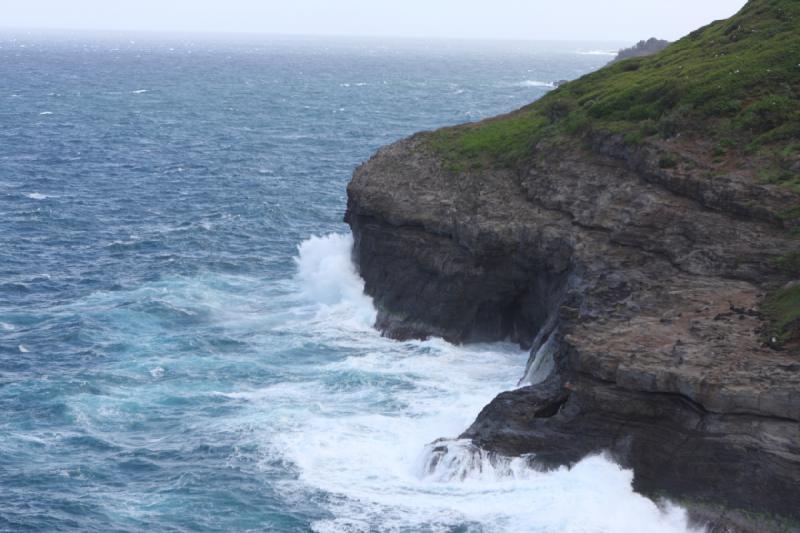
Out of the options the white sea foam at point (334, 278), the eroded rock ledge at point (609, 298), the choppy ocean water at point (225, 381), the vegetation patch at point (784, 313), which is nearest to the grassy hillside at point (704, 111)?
the vegetation patch at point (784, 313)

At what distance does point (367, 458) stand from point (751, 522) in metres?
16.0

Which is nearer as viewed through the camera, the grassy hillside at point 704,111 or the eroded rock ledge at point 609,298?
the eroded rock ledge at point 609,298

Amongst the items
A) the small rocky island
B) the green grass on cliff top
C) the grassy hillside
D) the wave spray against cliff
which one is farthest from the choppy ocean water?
the green grass on cliff top

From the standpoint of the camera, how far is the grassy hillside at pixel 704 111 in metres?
53.8

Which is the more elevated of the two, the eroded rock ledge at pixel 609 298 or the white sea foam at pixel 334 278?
the eroded rock ledge at pixel 609 298

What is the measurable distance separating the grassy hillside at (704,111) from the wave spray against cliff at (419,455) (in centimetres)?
1026

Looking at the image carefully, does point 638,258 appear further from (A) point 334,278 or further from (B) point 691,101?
(A) point 334,278

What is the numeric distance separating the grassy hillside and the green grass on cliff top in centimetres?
7

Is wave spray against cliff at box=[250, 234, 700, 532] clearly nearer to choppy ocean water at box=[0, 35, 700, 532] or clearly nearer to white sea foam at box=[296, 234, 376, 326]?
choppy ocean water at box=[0, 35, 700, 532]

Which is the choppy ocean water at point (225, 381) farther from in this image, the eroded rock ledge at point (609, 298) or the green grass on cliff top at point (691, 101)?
the green grass on cliff top at point (691, 101)

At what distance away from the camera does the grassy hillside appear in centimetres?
5378

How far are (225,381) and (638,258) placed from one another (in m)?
21.8

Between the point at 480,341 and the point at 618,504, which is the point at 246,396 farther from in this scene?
the point at 618,504

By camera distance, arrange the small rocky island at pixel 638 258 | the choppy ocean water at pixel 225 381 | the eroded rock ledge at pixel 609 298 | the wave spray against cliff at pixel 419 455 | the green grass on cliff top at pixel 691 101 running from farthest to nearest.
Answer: the green grass on cliff top at pixel 691 101 < the choppy ocean water at pixel 225 381 < the wave spray against cliff at pixel 419 455 < the small rocky island at pixel 638 258 < the eroded rock ledge at pixel 609 298
